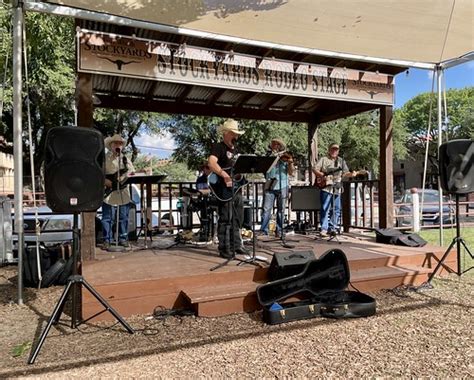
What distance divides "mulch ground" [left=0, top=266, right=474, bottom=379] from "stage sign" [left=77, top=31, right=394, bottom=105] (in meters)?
2.72

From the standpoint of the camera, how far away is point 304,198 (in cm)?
732

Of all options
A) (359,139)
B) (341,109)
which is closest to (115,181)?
(341,109)

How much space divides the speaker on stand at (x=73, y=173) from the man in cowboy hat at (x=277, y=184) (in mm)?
3059

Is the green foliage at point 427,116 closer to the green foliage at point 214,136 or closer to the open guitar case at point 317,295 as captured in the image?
the green foliage at point 214,136

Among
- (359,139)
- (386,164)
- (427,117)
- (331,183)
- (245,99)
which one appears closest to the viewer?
(386,164)

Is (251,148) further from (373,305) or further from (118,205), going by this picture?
(373,305)

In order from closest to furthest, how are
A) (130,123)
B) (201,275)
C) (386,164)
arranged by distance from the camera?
1. (201,275)
2. (386,164)
3. (130,123)

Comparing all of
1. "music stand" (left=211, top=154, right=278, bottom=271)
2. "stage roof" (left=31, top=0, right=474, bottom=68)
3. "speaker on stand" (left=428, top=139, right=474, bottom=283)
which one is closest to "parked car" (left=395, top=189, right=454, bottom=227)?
"stage roof" (left=31, top=0, right=474, bottom=68)

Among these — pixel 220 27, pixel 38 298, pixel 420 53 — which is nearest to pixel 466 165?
pixel 420 53

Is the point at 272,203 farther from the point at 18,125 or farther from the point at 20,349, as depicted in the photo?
the point at 20,349

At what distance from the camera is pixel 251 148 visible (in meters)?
18.2

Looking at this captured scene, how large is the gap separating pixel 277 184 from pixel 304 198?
3.42 feet

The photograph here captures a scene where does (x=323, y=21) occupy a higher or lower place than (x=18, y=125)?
higher

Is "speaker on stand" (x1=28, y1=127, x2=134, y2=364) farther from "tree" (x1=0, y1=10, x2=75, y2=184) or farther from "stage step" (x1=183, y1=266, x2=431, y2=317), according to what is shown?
"tree" (x1=0, y1=10, x2=75, y2=184)
